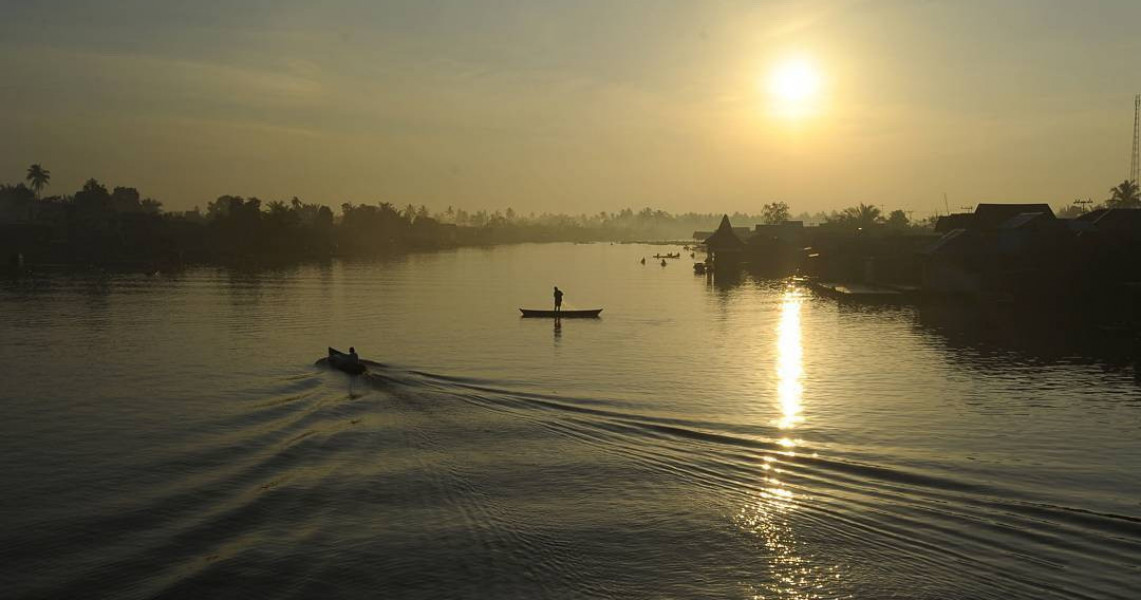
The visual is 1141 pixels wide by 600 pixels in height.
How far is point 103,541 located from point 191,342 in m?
34.6

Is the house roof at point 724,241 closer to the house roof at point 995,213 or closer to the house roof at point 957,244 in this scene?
the house roof at point 995,213

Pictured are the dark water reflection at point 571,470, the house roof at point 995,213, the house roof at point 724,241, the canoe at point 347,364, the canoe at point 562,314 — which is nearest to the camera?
the dark water reflection at point 571,470

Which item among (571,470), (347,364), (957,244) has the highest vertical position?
(957,244)

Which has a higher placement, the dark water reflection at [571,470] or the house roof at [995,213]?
the house roof at [995,213]

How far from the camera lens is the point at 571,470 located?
21.4 metres

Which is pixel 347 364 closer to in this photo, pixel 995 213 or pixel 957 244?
pixel 957 244

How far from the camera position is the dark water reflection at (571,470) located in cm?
1494

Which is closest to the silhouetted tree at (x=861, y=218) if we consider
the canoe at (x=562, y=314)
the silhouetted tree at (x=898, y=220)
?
the silhouetted tree at (x=898, y=220)

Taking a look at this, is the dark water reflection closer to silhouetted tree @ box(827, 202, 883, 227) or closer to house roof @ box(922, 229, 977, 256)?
house roof @ box(922, 229, 977, 256)

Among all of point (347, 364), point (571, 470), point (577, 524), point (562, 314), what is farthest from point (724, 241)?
point (577, 524)

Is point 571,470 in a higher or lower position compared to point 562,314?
lower

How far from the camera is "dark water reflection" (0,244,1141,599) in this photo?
1494 cm

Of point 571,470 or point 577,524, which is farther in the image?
point 571,470

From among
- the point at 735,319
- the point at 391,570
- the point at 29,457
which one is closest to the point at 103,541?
the point at 391,570
